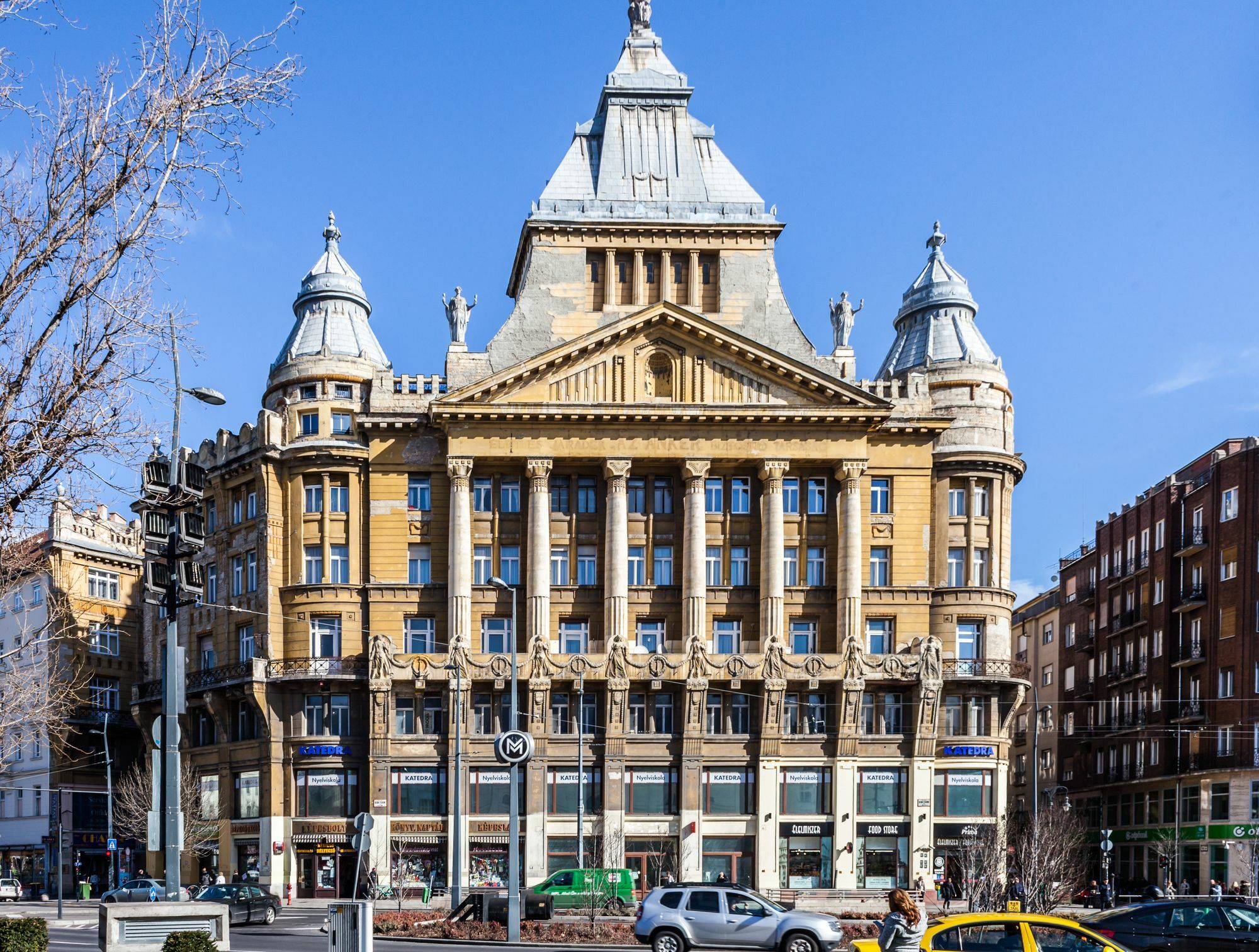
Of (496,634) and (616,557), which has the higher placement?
(616,557)

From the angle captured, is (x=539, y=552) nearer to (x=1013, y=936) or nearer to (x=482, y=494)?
(x=482, y=494)

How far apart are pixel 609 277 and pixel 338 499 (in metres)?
16.7

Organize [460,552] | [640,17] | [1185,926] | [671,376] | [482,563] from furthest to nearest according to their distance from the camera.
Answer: [640,17] < [482,563] < [671,376] < [460,552] < [1185,926]

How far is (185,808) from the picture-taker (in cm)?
7819

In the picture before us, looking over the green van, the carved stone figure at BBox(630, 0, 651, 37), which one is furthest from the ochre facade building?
the green van

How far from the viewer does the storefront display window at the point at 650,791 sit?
71.5 m

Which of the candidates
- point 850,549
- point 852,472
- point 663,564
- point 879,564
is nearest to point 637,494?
point 663,564

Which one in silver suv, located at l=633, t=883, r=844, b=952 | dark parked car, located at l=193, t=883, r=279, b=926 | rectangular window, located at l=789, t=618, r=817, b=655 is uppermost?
rectangular window, located at l=789, t=618, r=817, b=655

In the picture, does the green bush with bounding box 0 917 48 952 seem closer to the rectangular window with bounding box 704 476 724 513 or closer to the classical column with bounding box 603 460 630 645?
the classical column with bounding box 603 460 630 645

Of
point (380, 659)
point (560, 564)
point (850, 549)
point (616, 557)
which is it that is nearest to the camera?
point (380, 659)

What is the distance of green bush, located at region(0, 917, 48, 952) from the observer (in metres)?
23.8

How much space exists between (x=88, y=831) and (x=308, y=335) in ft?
110

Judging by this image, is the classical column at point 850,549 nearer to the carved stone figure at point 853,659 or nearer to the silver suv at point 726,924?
the carved stone figure at point 853,659

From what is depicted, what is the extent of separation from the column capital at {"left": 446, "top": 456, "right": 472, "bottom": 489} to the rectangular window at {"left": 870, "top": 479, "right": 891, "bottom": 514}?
1903cm
